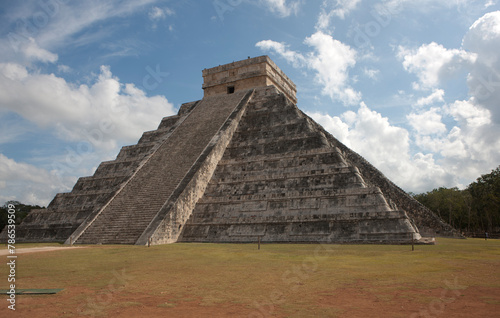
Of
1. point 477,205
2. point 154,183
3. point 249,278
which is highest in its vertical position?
point 154,183

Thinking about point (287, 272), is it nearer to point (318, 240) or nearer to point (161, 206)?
point (318, 240)

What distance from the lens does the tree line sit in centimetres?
2903

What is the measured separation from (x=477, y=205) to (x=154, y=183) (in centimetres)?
2843

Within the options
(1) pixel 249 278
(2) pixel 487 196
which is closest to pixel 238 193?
(1) pixel 249 278

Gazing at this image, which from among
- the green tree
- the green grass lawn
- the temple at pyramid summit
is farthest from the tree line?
the green grass lawn

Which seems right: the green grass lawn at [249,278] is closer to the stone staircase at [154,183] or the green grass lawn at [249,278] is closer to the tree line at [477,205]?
the stone staircase at [154,183]

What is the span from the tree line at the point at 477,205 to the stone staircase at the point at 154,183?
21762mm

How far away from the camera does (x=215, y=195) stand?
51.2 ft

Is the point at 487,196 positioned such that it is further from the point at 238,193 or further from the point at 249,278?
the point at 249,278

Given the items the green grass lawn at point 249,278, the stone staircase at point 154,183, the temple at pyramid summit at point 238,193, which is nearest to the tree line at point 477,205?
the temple at pyramid summit at point 238,193

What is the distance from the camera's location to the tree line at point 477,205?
29031 mm

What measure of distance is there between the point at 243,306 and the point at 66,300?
7.53 ft

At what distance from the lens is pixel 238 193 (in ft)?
49.6

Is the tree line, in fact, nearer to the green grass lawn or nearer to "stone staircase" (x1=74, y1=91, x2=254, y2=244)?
"stone staircase" (x1=74, y1=91, x2=254, y2=244)
